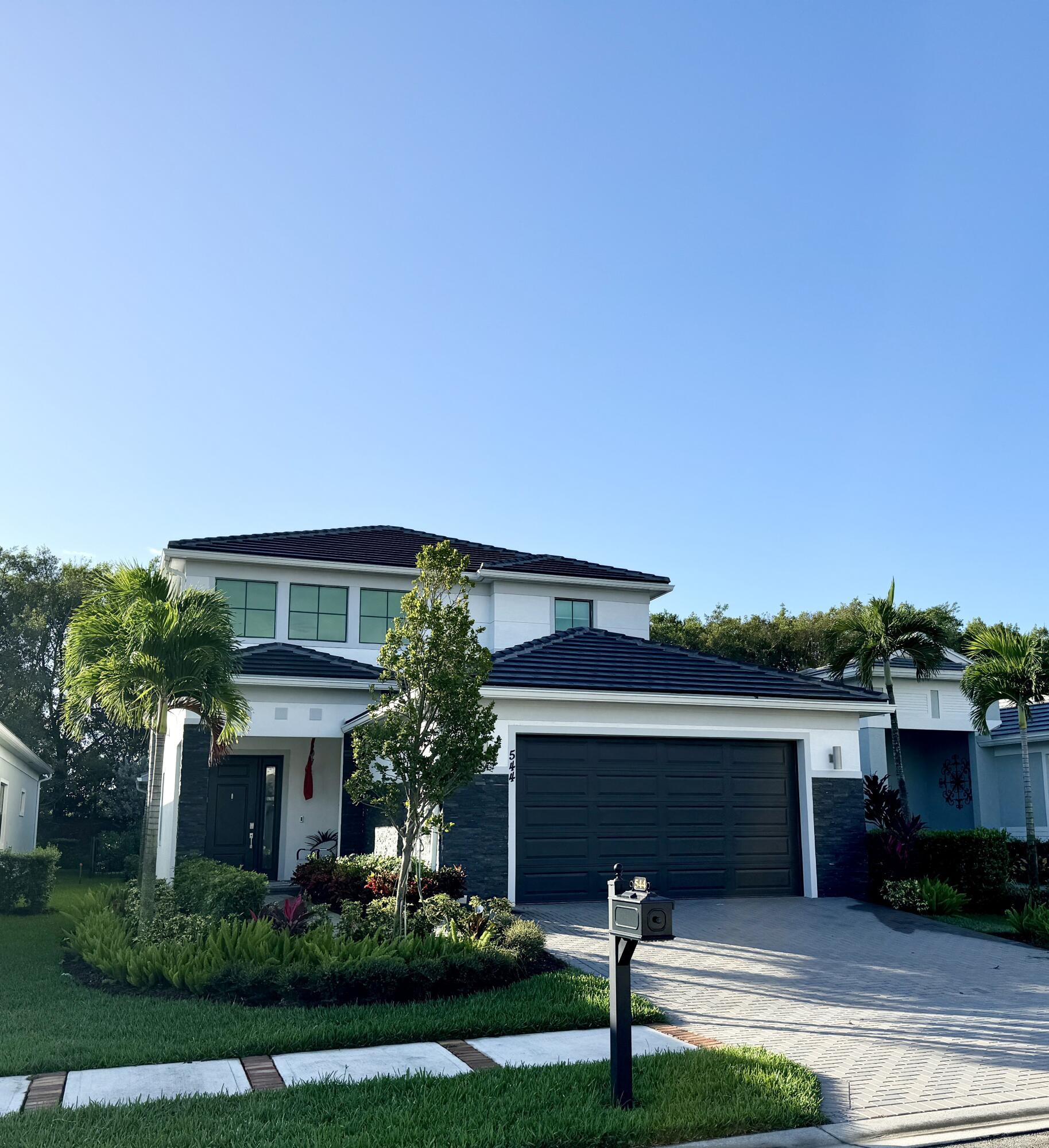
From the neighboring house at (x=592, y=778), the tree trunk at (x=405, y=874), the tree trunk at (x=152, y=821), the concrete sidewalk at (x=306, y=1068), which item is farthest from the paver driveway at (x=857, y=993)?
the tree trunk at (x=152, y=821)

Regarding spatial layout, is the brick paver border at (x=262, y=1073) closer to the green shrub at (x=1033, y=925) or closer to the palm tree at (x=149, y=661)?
the palm tree at (x=149, y=661)

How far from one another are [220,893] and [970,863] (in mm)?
12388

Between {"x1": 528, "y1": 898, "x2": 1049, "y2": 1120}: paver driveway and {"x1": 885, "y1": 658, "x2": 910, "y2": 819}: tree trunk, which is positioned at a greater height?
{"x1": 885, "y1": 658, "x2": 910, "y2": 819}: tree trunk

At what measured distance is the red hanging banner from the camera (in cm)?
2052

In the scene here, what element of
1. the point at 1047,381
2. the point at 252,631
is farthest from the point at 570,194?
the point at 252,631

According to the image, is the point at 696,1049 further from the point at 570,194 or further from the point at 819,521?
the point at 819,521

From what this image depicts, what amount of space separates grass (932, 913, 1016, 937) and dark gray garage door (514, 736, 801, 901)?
2.43 m

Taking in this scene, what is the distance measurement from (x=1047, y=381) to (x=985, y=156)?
22.6 ft

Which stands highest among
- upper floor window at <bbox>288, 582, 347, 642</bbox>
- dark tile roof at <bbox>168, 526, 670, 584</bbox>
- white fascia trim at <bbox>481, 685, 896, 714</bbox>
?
dark tile roof at <bbox>168, 526, 670, 584</bbox>

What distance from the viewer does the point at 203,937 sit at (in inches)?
423

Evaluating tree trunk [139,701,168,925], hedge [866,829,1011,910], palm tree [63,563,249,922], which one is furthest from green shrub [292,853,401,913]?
hedge [866,829,1011,910]

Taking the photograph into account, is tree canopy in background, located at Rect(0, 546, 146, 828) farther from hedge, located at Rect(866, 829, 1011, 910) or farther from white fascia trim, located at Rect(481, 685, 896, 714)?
hedge, located at Rect(866, 829, 1011, 910)

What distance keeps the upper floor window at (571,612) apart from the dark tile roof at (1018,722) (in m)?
11.1

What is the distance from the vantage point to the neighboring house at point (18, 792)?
72.3 feet
